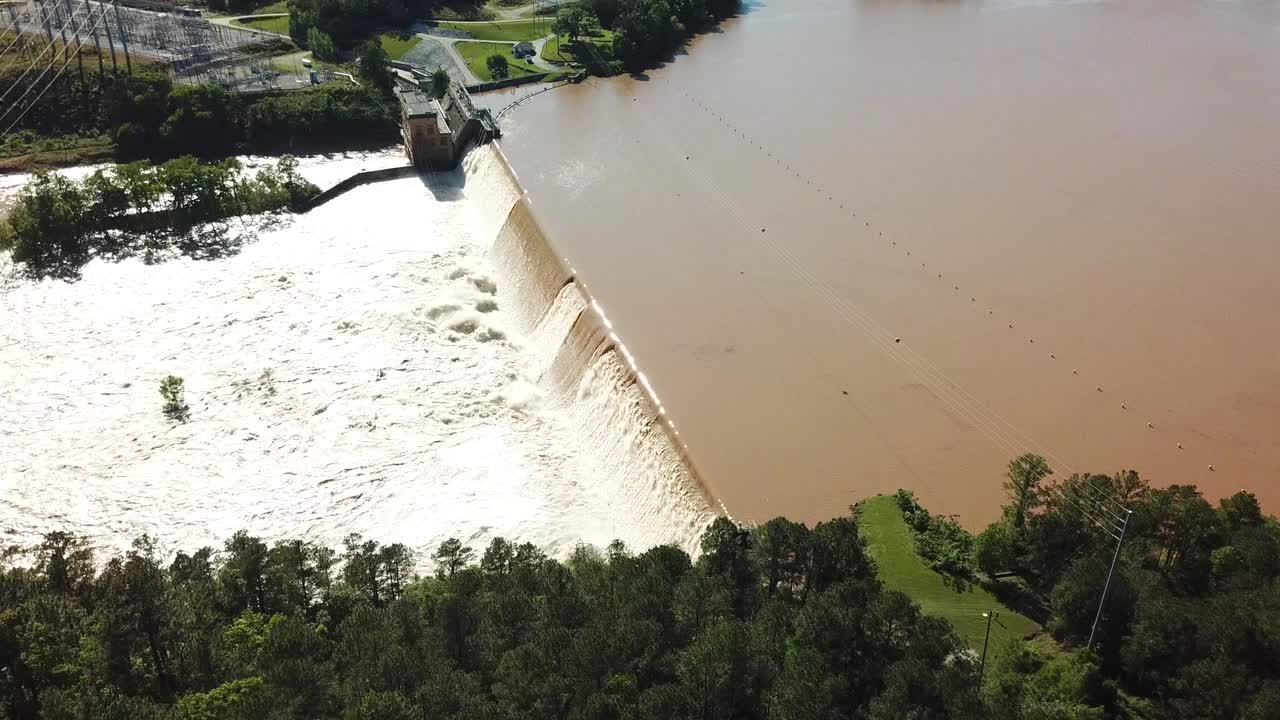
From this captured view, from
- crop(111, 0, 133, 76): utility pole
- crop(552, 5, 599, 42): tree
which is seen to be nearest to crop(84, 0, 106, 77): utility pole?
crop(111, 0, 133, 76): utility pole

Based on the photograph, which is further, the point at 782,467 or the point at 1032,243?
the point at 1032,243

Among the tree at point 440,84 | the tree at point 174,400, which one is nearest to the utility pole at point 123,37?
the tree at point 440,84

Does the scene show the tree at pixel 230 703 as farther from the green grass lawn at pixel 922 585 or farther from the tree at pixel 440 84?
the tree at pixel 440 84

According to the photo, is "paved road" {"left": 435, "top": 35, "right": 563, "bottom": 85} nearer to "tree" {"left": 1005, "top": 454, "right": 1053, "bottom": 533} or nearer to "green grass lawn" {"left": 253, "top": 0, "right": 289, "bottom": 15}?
"green grass lawn" {"left": 253, "top": 0, "right": 289, "bottom": 15}

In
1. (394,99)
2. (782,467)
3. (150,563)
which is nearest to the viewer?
(150,563)

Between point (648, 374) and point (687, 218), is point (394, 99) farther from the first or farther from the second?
point (648, 374)

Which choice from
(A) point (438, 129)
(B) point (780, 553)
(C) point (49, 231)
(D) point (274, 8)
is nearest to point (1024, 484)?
(B) point (780, 553)

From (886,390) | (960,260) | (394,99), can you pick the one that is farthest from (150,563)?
(394,99)
